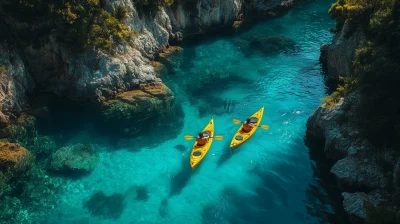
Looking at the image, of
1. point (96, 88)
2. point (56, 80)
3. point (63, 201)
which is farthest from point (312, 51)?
point (63, 201)

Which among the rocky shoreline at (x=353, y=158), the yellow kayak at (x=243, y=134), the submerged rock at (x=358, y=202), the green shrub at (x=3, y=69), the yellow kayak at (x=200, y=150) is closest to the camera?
the submerged rock at (x=358, y=202)

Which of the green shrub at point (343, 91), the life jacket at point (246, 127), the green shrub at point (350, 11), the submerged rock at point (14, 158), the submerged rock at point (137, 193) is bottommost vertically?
the submerged rock at point (137, 193)

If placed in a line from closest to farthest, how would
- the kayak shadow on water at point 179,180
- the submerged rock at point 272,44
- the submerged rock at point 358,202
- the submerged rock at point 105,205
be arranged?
the submerged rock at point 358,202 → the submerged rock at point 105,205 → the kayak shadow on water at point 179,180 → the submerged rock at point 272,44

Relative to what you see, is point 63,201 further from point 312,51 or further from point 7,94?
point 312,51

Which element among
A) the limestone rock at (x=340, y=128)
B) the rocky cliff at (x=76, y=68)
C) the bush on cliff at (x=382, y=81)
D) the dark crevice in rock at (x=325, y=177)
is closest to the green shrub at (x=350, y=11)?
the bush on cliff at (x=382, y=81)

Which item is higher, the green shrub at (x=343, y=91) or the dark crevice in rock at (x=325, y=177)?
the green shrub at (x=343, y=91)

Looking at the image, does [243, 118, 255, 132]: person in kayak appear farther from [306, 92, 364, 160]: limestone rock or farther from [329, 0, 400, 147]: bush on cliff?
[329, 0, 400, 147]: bush on cliff

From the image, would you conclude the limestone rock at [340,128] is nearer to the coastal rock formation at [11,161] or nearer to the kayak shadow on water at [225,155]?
the kayak shadow on water at [225,155]

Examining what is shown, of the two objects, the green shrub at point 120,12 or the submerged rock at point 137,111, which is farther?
the green shrub at point 120,12

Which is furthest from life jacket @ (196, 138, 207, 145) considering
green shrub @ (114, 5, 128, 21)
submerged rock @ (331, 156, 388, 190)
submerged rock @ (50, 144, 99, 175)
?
green shrub @ (114, 5, 128, 21)
